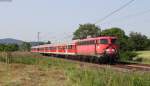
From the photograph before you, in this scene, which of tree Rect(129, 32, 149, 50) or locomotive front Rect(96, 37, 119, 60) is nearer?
locomotive front Rect(96, 37, 119, 60)

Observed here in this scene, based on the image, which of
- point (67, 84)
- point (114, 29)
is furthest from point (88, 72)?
→ point (114, 29)

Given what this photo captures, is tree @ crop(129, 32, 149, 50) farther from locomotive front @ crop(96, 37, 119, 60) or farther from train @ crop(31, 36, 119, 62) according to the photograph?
locomotive front @ crop(96, 37, 119, 60)

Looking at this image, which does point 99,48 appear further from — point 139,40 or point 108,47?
point 139,40

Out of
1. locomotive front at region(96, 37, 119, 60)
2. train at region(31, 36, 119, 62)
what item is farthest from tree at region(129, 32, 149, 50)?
locomotive front at region(96, 37, 119, 60)

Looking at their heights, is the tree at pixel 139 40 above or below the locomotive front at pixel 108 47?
above

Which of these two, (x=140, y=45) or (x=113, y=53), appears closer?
(x=113, y=53)

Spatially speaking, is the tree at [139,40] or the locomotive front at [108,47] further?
the tree at [139,40]

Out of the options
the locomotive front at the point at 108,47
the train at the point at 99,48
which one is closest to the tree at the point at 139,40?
the train at the point at 99,48

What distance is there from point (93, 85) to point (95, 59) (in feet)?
86.5

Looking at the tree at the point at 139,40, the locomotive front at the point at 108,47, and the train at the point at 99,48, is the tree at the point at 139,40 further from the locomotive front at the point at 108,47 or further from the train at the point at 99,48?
the locomotive front at the point at 108,47

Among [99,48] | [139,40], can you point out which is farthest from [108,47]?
[139,40]

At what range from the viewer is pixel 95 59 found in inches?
1487

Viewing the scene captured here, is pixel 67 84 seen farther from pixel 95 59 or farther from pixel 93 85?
pixel 95 59

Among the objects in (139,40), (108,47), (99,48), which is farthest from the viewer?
(139,40)
